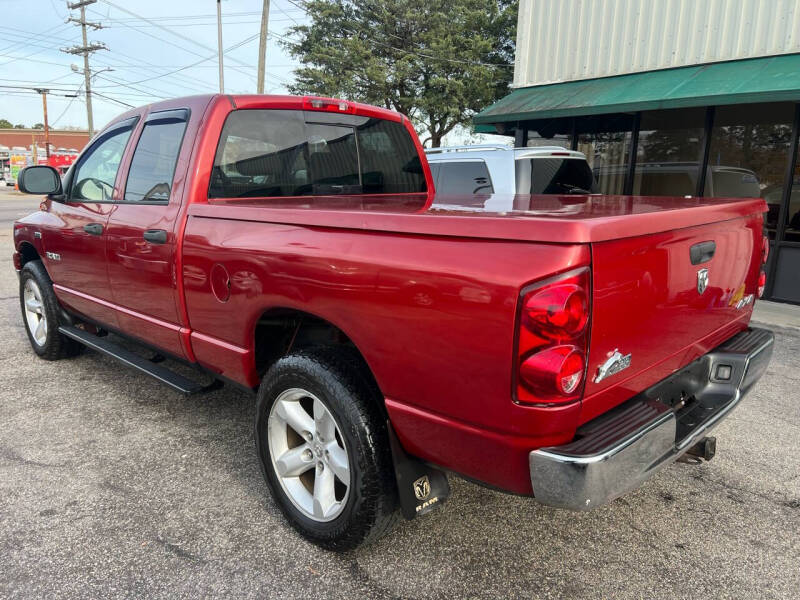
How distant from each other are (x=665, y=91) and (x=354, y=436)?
831cm

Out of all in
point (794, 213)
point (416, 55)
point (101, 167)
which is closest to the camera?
point (101, 167)

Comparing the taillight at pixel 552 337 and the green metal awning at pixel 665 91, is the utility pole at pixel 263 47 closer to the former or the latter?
the green metal awning at pixel 665 91

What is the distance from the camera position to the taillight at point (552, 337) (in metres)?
1.63

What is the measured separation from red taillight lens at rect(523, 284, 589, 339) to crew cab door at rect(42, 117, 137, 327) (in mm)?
2875

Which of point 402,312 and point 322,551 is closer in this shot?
point 402,312

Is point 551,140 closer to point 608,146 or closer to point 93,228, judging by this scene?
point 608,146

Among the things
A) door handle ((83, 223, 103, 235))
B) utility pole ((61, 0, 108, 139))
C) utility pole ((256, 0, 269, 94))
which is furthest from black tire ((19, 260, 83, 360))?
utility pole ((61, 0, 108, 139))

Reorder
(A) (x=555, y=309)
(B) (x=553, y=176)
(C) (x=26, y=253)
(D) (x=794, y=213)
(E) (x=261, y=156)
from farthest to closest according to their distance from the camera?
(D) (x=794, y=213) → (B) (x=553, y=176) → (C) (x=26, y=253) → (E) (x=261, y=156) → (A) (x=555, y=309)

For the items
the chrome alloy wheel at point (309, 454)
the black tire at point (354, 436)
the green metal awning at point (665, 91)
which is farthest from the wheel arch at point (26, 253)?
the green metal awning at point (665, 91)

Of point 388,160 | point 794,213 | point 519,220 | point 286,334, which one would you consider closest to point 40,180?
point 388,160

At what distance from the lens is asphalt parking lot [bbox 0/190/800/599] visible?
2234 millimetres

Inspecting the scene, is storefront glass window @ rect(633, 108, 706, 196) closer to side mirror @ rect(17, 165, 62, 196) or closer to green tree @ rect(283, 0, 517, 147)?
side mirror @ rect(17, 165, 62, 196)

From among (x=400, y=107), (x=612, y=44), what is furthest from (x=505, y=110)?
(x=400, y=107)

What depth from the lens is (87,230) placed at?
370cm
